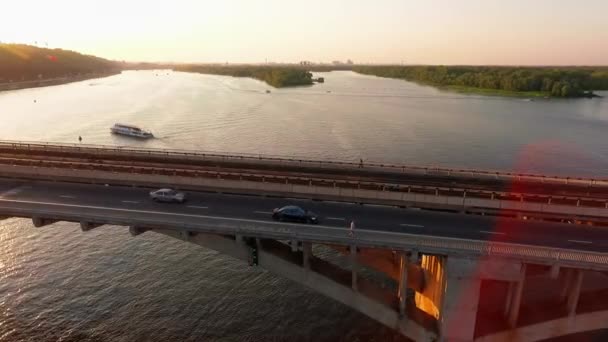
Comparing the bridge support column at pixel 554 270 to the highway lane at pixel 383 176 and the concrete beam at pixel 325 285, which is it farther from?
the highway lane at pixel 383 176

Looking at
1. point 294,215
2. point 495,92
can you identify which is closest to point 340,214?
point 294,215

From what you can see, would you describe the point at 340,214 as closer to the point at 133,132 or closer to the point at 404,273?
the point at 404,273

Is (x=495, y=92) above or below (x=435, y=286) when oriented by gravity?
below

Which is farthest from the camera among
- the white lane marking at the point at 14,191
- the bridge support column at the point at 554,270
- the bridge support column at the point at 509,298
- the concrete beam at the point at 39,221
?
the white lane marking at the point at 14,191

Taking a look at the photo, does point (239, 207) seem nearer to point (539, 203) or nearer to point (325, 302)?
point (325, 302)

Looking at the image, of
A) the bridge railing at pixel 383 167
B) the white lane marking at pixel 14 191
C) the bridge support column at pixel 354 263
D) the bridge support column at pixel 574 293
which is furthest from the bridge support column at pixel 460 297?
the white lane marking at pixel 14 191
